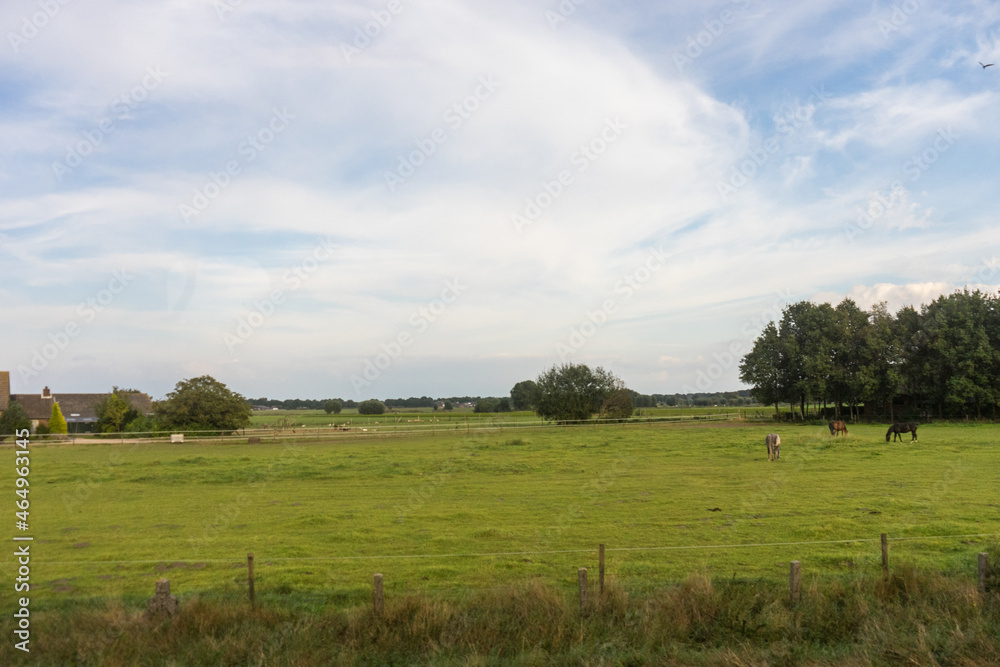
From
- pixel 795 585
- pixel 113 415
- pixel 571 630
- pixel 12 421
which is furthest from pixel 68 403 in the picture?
pixel 795 585

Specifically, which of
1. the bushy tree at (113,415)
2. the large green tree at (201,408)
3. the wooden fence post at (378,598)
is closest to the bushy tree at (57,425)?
the bushy tree at (113,415)

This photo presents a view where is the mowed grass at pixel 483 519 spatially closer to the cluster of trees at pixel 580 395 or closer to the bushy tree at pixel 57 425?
the bushy tree at pixel 57 425

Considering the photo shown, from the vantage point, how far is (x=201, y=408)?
176 ft

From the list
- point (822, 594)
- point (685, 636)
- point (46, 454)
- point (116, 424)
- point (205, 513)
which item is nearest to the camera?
point (685, 636)

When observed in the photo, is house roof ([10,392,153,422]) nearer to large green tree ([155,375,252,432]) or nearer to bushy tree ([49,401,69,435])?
bushy tree ([49,401,69,435])

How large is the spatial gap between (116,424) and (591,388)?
45.9 metres

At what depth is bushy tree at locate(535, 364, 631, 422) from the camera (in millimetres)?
66875

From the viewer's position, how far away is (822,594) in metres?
9.23

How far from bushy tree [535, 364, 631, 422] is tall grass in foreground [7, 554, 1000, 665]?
189ft

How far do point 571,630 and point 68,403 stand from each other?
88.9 meters

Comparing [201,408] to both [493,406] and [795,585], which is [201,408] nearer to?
[795,585]

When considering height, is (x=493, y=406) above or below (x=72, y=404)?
below

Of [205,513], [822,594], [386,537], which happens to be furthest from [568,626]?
[205,513]

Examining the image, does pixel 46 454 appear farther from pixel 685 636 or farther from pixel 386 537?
pixel 685 636
